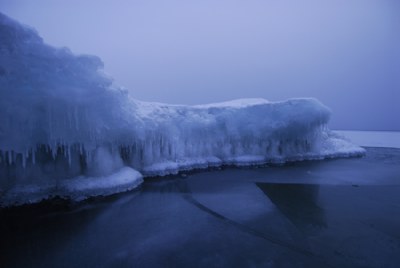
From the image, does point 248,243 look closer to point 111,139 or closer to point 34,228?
point 34,228

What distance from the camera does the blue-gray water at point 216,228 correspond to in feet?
10.4

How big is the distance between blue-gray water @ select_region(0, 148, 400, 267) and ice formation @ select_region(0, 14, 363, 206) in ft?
3.01

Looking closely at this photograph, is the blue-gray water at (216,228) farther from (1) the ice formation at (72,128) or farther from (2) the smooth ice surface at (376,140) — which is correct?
(2) the smooth ice surface at (376,140)

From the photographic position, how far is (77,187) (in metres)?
6.05

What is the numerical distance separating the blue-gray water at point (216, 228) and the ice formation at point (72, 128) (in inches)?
36.1

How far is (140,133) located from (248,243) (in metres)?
5.26

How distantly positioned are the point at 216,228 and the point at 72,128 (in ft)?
15.1

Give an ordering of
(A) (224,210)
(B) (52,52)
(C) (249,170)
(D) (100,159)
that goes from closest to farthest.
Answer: (A) (224,210), (B) (52,52), (D) (100,159), (C) (249,170)

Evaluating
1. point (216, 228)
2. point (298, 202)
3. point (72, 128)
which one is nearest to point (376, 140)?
point (298, 202)

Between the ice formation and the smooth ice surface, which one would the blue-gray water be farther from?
the smooth ice surface

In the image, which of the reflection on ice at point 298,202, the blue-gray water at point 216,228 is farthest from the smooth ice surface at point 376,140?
the blue-gray water at point 216,228

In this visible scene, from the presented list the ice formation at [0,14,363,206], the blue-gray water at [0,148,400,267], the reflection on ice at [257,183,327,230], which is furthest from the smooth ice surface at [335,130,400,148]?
the ice formation at [0,14,363,206]

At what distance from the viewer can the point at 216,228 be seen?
4.12 m

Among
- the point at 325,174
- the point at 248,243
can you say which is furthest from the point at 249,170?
the point at 248,243
